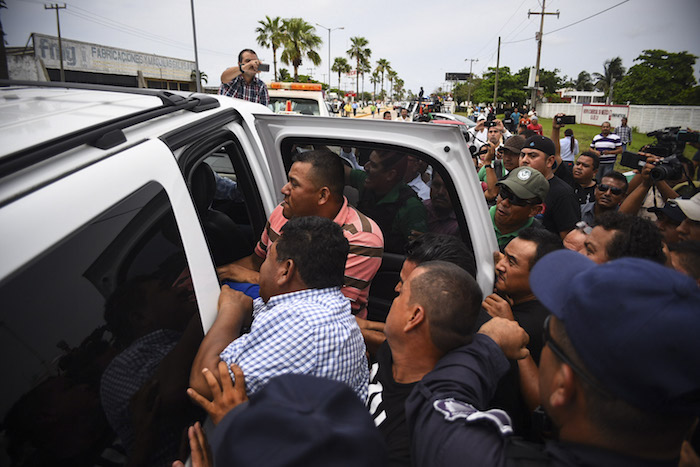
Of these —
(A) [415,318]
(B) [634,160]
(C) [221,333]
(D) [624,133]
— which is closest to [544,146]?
A: (B) [634,160]

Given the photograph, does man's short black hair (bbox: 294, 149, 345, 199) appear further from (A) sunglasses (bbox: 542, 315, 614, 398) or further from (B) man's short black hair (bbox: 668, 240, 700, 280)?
(B) man's short black hair (bbox: 668, 240, 700, 280)

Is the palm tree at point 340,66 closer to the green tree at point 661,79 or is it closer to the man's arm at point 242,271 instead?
the green tree at point 661,79

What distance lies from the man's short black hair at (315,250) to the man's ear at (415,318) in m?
0.35

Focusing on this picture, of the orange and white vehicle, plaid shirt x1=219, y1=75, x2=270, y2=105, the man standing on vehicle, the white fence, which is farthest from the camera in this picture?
the white fence

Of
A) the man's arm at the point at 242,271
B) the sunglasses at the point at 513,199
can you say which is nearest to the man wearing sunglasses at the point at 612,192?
the sunglasses at the point at 513,199

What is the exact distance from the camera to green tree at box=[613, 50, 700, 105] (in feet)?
146

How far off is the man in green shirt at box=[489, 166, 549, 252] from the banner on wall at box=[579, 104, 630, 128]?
37.7 meters

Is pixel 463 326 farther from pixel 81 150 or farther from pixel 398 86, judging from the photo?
pixel 398 86

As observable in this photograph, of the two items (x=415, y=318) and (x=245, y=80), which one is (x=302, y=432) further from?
(x=245, y=80)

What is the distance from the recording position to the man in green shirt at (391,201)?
252cm

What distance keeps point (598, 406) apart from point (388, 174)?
1759 mm

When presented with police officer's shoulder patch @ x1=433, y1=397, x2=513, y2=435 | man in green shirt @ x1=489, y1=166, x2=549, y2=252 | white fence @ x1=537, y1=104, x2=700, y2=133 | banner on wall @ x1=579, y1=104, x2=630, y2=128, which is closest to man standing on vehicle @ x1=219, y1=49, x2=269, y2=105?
man in green shirt @ x1=489, y1=166, x2=549, y2=252

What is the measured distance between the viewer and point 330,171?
2.49 metres

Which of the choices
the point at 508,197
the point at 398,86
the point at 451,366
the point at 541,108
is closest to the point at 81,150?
the point at 451,366
